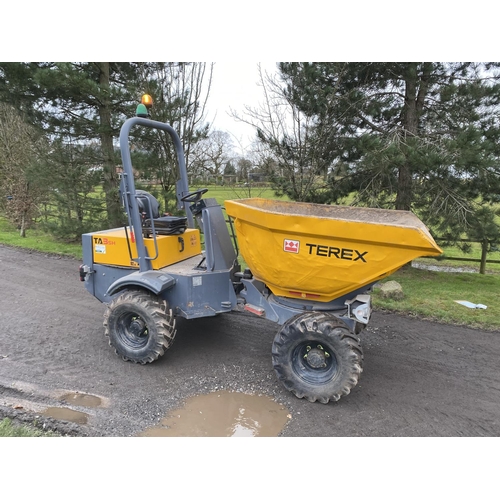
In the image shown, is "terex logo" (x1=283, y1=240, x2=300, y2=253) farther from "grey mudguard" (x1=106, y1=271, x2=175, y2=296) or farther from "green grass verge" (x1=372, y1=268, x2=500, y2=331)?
"green grass verge" (x1=372, y1=268, x2=500, y2=331)

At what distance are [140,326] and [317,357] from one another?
1.95 meters

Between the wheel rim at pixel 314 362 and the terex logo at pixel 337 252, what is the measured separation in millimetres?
848

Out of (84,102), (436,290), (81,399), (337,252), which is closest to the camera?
(337,252)

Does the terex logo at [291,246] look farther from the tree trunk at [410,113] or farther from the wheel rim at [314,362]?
the tree trunk at [410,113]

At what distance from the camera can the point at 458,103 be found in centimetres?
668

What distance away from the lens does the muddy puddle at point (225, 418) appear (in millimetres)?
3096

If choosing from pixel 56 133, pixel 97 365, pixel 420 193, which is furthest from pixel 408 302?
pixel 56 133

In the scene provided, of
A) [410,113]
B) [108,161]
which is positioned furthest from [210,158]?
[410,113]

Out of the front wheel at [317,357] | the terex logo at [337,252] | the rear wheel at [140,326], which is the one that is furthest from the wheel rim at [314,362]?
the rear wheel at [140,326]

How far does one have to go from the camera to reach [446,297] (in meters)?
6.35

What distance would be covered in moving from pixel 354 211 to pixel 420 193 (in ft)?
10.9

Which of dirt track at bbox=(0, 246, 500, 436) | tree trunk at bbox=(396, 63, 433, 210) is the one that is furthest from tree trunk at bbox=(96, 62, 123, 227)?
tree trunk at bbox=(396, 63, 433, 210)

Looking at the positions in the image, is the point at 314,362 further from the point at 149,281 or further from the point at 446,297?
the point at 446,297

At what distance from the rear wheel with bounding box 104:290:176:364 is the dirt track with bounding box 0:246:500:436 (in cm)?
18
